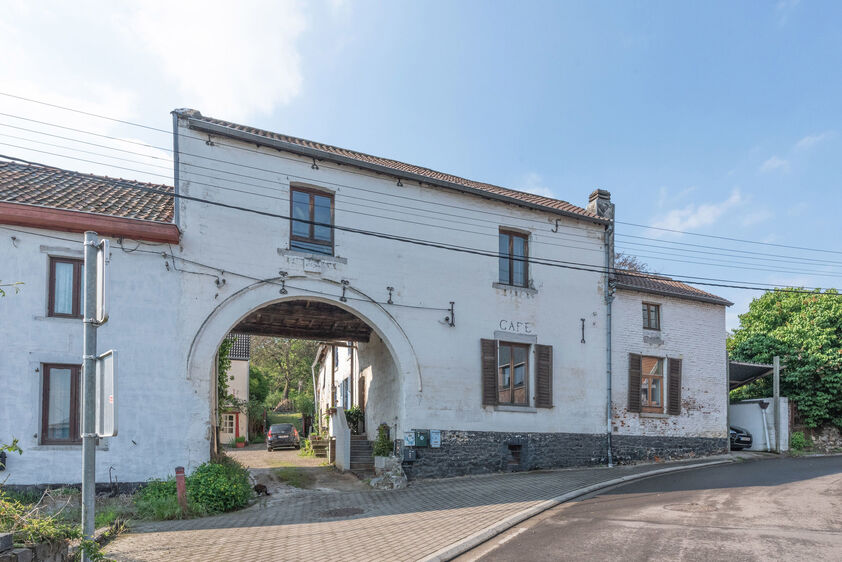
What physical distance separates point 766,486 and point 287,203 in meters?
12.2

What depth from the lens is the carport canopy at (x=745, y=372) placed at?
2133 centimetres

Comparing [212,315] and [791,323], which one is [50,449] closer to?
[212,315]

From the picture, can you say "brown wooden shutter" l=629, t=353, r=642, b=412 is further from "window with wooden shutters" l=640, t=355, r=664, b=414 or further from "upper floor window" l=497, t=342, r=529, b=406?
"upper floor window" l=497, t=342, r=529, b=406

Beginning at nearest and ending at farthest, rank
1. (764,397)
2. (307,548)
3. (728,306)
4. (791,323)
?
(307,548) → (728,306) → (764,397) → (791,323)

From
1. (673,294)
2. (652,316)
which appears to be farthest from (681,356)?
(673,294)

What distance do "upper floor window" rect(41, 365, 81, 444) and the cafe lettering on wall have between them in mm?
10031

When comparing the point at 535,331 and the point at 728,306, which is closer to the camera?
the point at 535,331

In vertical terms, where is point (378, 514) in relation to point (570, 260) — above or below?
below

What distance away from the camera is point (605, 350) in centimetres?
1772

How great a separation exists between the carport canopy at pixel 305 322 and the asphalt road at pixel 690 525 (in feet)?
27.4

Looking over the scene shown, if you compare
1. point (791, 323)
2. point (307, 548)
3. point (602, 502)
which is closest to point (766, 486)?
point (602, 502)

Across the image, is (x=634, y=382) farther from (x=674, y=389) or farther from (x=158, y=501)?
(x=158, y=501)

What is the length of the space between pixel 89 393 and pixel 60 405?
808 centimetres

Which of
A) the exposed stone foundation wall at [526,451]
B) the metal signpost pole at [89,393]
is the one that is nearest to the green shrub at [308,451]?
the exposed stone foundation wall at [526,451]
